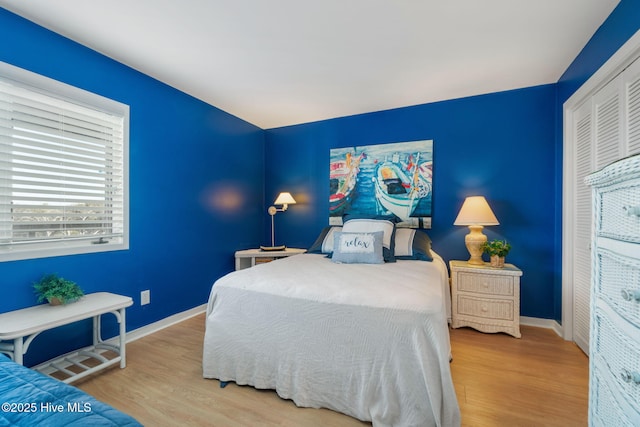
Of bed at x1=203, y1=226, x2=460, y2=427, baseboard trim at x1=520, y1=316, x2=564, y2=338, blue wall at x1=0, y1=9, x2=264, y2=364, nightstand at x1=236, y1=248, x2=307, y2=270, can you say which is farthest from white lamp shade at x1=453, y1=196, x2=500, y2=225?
blue wall at x1=0, y1=9, x2=264, y2=364

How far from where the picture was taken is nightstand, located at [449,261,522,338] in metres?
2.46

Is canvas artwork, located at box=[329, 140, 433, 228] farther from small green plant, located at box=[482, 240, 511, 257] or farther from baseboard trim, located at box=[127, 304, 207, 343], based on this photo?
baseboard trim, located at box=[127, 304, 207, 343]

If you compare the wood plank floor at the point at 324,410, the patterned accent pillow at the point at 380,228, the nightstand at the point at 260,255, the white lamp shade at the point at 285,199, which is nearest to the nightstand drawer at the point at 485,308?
the wood plank floor at the point at 324,410

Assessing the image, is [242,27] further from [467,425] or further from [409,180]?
[467,425]

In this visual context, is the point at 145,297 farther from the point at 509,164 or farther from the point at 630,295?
the point at 509,164

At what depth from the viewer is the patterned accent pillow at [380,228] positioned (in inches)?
102

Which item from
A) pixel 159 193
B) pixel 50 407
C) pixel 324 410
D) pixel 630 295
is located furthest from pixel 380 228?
pixel 50 407

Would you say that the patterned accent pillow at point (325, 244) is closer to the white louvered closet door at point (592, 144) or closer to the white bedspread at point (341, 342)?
the white bedspread at point (341, 342)

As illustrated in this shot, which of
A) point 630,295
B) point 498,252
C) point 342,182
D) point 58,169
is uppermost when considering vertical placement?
point 342,182

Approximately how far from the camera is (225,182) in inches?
135

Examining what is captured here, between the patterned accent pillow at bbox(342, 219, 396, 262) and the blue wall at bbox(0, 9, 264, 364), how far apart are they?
1621mm

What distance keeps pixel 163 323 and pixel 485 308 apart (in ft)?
9.97

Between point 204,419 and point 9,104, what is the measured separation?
88.9 inches

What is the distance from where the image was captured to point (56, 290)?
1.79m
